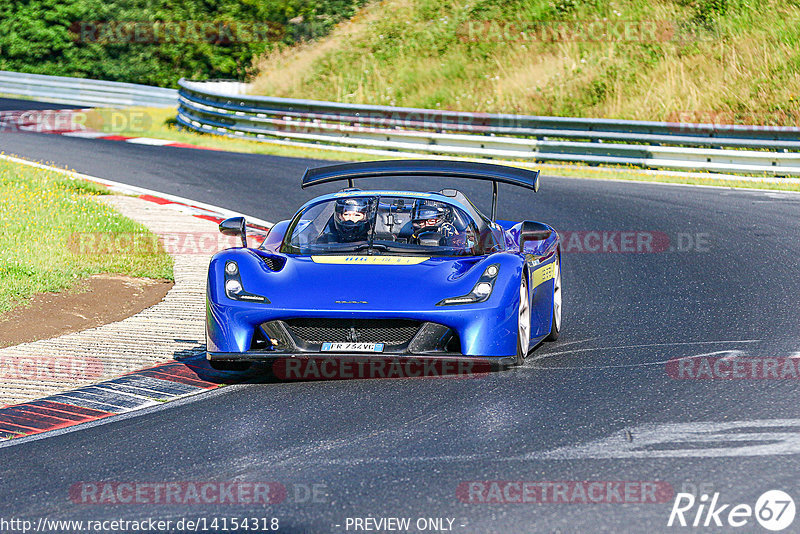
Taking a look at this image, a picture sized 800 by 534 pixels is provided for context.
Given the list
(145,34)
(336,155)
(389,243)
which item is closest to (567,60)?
(336,155)

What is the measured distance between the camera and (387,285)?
7137 millimetres

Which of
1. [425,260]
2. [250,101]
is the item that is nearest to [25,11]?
[250,101]

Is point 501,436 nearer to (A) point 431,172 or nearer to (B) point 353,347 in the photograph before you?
(B) point 353,347

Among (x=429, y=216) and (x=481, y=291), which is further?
(x=429, y=216)

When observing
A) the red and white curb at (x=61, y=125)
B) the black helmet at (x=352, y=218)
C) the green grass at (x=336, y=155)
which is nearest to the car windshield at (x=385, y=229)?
the black helmet at (x=352, y=218)

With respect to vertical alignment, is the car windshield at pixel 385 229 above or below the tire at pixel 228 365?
above

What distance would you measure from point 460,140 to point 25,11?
90.9 ft

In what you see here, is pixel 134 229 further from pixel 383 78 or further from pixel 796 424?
pixel 383 78

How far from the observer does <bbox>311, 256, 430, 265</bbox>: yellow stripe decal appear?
24.7 ft

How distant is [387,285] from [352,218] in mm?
1234

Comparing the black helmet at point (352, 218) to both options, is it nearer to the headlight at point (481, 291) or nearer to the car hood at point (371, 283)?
the car hood at point (371, 283)

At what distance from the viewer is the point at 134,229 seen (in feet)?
45.1

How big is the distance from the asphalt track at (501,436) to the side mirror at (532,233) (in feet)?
2.59

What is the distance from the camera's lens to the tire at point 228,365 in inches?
291
